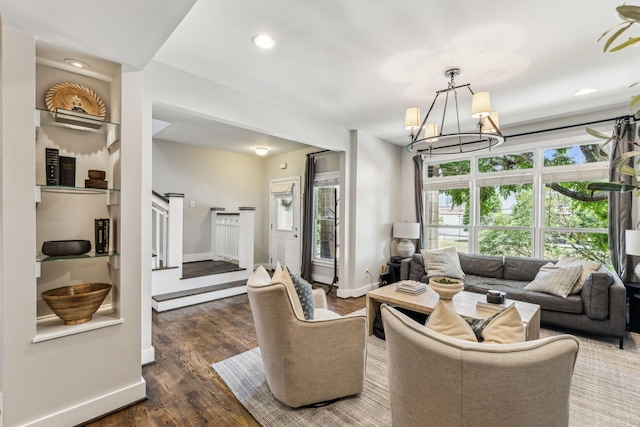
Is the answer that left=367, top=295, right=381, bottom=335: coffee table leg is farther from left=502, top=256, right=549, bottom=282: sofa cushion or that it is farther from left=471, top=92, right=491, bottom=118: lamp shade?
left=502, top=256, right=549, bottom=282: sofa cushion

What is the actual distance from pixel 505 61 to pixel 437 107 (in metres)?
1.16

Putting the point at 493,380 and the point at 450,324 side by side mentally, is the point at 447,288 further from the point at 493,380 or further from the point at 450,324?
the point at 493,380

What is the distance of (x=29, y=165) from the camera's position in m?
1.72

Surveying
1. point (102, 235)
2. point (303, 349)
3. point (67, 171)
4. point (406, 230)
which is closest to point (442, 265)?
point (406, 230)

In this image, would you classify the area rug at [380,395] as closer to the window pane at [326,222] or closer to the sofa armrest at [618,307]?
the sofa armrest at [618,307]

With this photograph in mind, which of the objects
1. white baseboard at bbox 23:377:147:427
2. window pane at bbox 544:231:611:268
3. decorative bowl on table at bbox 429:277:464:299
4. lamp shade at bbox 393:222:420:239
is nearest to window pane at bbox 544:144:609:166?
window pane at bbox 544:231:611:268

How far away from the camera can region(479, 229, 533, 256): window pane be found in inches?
174

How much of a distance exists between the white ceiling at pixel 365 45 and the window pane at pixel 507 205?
4.09ft

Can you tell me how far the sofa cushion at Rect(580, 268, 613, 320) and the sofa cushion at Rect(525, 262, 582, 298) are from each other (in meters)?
0.17

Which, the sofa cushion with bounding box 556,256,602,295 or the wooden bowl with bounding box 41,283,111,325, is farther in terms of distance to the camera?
the sofa cushion with bounding box 556,256,602,295

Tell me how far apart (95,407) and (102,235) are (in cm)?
110

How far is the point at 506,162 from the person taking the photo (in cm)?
459

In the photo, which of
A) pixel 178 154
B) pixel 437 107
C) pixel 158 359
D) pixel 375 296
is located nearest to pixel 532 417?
pixel 375 296

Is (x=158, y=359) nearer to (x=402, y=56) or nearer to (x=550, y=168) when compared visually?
(x=402, y=56)
